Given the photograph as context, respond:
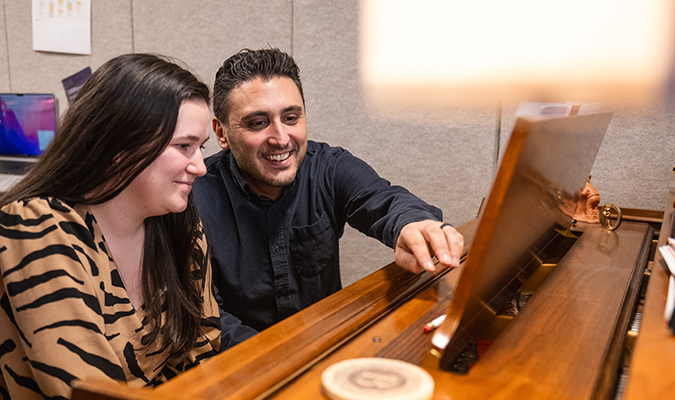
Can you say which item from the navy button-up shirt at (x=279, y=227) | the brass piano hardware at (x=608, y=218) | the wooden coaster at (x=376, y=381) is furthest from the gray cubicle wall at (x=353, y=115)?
the wooden coaster at (x=376, y=381)

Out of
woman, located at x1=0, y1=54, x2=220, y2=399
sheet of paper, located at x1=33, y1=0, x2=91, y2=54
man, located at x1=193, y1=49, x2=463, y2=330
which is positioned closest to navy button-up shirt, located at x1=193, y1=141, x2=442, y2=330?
man, located at x1=193, y1=49, x2=463, y2=330

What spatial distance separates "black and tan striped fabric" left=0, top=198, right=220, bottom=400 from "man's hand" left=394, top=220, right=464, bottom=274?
510 mm

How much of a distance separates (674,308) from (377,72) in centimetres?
176

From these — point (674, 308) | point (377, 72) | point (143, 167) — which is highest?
point (377, 72)

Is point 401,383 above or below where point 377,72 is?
below

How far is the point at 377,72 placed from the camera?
7.30 feet

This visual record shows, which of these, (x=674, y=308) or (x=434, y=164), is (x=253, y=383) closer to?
(x=674, y=308)

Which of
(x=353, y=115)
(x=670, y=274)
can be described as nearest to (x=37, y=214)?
(x=670, y=274)

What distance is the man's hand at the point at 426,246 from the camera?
87 centimetres

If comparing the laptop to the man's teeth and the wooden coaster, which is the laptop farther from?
the wooden coaster

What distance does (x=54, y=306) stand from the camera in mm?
769

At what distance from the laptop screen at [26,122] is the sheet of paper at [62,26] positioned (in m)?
0.29

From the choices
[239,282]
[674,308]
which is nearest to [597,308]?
[674,308]

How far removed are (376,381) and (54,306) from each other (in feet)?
1.76
